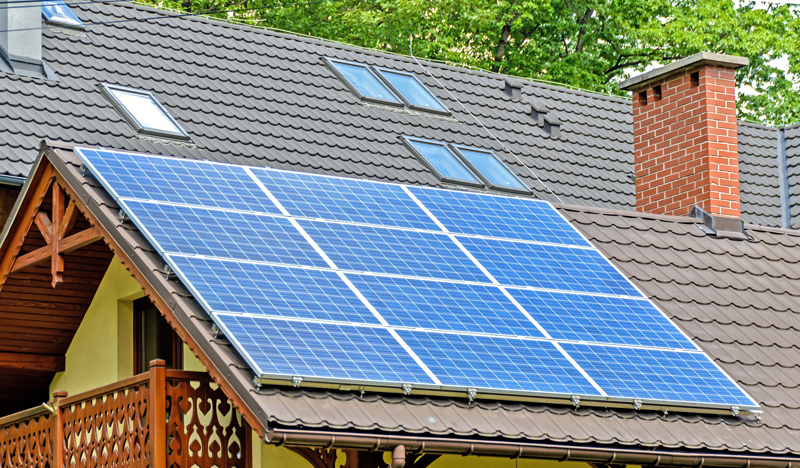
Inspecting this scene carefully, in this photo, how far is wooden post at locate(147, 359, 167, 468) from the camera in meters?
9.09

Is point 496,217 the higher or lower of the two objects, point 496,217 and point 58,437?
the higher

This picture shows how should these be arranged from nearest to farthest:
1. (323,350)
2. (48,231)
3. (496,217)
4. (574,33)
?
(323,350)
(48,231)
(496,217)
(574,33)

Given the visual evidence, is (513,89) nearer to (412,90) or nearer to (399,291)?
(412,90)

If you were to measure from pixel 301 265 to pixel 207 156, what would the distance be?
598 cm

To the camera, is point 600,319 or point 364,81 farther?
point 364,81

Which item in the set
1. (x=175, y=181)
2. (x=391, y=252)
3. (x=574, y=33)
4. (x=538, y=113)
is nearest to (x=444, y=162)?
(x=538, y=113)

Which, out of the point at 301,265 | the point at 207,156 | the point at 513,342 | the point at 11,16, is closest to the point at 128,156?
the point at 301,265

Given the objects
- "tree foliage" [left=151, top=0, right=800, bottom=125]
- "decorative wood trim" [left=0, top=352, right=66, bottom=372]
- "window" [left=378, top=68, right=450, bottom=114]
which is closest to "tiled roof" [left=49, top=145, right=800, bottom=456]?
"decorative wood trim" [left=0, top=352, right=66, bottom=372]

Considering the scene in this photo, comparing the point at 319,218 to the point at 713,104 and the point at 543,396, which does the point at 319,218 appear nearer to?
the point at 543,396

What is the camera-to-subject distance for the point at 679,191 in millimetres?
15219

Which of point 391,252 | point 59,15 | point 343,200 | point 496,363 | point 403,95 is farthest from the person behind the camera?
point 403,95

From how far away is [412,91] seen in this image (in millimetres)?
19531

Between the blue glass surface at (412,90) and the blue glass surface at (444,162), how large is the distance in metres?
1.29

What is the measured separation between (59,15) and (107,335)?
6.46 meters
